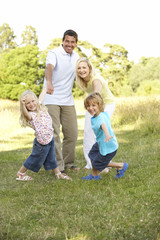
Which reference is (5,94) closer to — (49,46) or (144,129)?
(49,46)

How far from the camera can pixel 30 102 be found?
15.2 ft

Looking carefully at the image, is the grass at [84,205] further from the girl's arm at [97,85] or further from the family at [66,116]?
the girl's arm at [97,85]

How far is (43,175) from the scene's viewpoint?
5.42 m

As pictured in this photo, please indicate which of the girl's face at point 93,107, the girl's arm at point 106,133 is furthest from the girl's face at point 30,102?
the girl's arm at point 106,133

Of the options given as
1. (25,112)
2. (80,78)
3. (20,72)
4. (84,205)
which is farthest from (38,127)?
(20,72)

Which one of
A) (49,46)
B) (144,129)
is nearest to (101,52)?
(49,46)

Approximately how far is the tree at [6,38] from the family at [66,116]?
5500 centimetres

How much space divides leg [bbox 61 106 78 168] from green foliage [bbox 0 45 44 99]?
41410 millimetres

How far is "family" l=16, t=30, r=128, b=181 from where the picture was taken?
4504 mm

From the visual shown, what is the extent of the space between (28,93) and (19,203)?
149 cm

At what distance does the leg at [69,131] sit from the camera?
5551mm

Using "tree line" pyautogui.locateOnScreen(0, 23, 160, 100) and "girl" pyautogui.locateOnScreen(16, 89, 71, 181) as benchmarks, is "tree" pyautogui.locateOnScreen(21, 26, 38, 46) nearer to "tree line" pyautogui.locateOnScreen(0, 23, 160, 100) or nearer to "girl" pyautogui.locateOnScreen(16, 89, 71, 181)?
"tree line" pyautogui.locateOnScreen(0, 23, 160, 100)

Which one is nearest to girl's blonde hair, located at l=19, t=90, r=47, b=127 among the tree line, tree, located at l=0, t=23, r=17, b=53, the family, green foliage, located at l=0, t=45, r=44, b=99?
the family

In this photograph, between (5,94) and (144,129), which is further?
(5,94)
